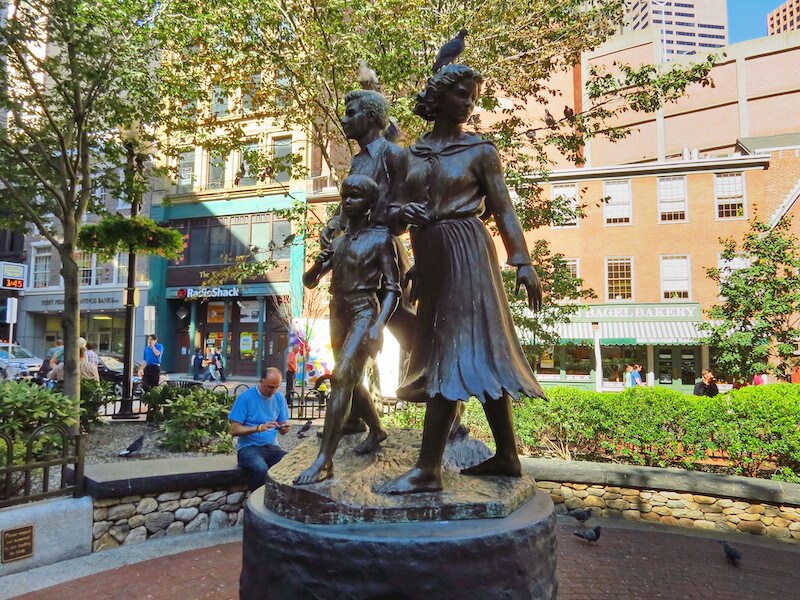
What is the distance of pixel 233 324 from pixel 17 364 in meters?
10.2

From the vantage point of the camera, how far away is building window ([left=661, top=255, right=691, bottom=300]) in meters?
21.8

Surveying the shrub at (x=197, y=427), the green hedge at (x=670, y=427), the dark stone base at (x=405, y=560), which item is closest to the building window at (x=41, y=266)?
the shrub at (x=197, y=427)

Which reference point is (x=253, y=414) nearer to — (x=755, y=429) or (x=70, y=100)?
(x=755, y=429)

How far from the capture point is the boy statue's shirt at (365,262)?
3.13 m

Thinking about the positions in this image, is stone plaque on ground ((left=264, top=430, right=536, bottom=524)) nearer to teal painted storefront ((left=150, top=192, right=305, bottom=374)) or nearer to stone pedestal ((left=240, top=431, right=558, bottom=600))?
stone pedestal ((left=240, top=431, right=558, bottom=600))

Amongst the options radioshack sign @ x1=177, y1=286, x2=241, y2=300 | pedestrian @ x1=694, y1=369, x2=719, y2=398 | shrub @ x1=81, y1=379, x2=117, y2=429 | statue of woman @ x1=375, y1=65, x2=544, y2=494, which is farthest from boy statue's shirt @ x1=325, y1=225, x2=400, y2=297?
radioshack sign @ x1=177, y1=286, x2=241, y2=300

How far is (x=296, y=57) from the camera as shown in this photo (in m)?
8.69

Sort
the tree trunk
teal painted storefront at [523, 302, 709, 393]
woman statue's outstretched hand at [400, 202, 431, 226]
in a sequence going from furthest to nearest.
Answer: teal painted storefront at [523, 302, 709, 393]
the tree trunk
woman statue's outstretched hand at [400, 202, 431, 226]

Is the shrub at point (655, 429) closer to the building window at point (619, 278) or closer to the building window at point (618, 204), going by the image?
the building window at point (619, 278)

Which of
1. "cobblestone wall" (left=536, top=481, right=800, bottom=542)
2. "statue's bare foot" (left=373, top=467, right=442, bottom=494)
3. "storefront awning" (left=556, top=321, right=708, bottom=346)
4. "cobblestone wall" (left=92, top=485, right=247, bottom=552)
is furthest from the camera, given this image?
"storefront awning" (left=556, top=321, right=708, bottom=346)

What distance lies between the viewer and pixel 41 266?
32.1m

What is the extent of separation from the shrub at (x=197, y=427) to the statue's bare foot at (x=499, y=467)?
5.78m

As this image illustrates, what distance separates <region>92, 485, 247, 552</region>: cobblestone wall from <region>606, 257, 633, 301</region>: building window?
1975 centimetres

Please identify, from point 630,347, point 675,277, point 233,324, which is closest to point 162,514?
point 630,347
